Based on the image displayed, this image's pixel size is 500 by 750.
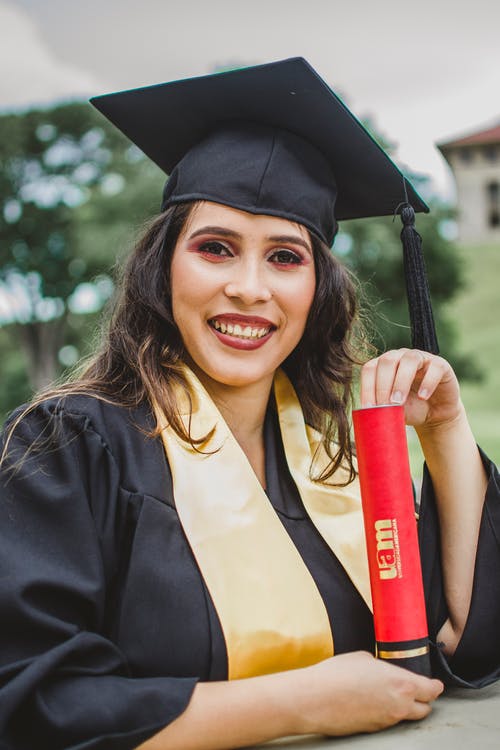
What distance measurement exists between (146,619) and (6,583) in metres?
0.31

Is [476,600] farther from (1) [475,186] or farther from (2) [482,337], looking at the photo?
(1) [475,186]

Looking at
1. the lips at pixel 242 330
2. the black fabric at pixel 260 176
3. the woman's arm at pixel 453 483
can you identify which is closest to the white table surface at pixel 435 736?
the woman's arm at pixel 453 483

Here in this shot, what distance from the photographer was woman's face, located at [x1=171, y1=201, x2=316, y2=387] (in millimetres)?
2215

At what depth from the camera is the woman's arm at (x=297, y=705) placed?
5.52 ft

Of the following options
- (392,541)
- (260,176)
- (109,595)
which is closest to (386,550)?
(392,541)

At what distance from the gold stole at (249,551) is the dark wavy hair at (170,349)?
9 centimetres

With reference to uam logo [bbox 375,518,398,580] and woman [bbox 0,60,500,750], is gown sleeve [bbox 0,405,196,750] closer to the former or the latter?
woman [bbox 0,60,500,750]

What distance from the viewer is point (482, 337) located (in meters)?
35.5

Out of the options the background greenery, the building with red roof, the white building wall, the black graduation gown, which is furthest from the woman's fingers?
the building with red roof

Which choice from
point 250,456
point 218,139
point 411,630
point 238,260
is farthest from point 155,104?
point 411,630

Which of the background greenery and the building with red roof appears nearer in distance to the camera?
the background greenery

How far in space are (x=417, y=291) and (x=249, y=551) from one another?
81 cm

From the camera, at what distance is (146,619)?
1850 millimetres

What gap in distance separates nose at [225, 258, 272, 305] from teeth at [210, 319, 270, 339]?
0.07 metres
